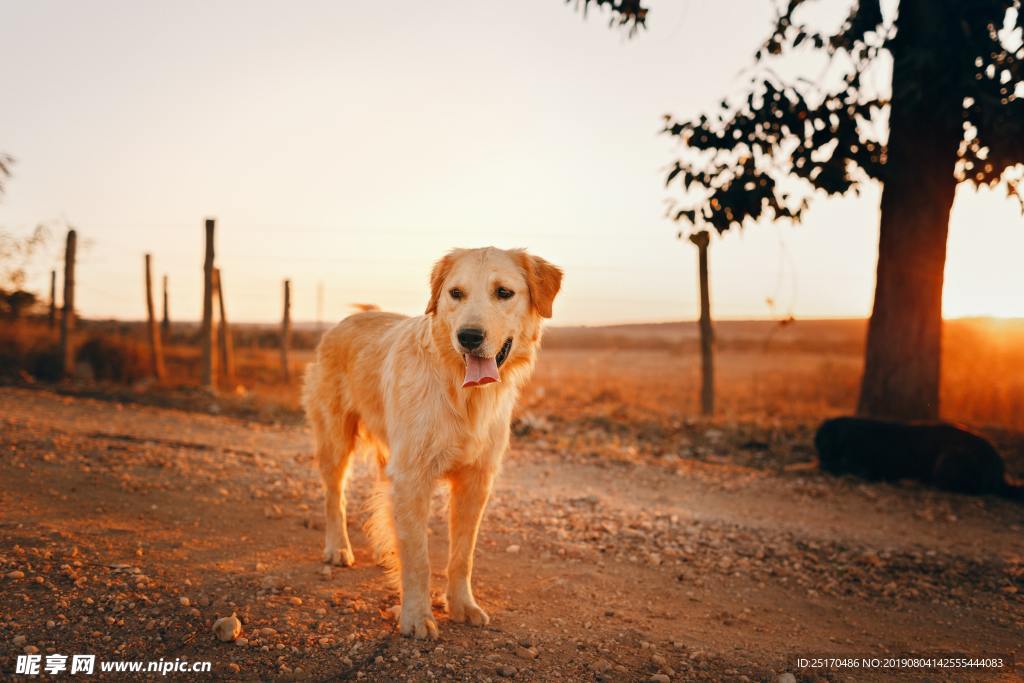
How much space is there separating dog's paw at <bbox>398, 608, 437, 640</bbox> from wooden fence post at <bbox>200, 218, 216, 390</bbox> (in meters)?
11.2

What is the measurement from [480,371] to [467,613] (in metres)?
1.43

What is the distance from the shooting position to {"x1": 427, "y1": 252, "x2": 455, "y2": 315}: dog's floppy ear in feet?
12.8

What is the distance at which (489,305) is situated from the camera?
3539mm

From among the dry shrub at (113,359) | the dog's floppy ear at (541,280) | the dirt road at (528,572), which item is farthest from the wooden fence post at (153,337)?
the dog's floppy ear at (541,280)

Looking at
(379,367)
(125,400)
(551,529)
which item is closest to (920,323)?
(551,529)

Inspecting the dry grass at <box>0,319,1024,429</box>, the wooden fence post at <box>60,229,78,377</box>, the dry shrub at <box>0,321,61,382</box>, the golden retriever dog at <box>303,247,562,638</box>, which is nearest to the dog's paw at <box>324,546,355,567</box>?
the golden retriever dog at <box>303,247,562,638</box>

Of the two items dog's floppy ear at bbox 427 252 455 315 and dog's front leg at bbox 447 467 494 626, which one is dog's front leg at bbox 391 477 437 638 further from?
dog's floppy ear at bbox 427 252 455 315

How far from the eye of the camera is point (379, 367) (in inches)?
181

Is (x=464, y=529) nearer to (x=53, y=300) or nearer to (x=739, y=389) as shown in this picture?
(x=739, y=389)

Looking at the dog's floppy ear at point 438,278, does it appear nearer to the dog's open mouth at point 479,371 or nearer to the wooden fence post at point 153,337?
the dog's open mouth at point 479,371

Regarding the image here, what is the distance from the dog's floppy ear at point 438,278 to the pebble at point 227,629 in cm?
191

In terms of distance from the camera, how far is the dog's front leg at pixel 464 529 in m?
3.88

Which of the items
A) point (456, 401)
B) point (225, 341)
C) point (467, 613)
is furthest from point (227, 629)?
point (225, 341)

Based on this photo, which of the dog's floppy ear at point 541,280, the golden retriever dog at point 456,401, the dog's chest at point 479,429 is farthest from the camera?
the dog's floppy ear at point 541,280
